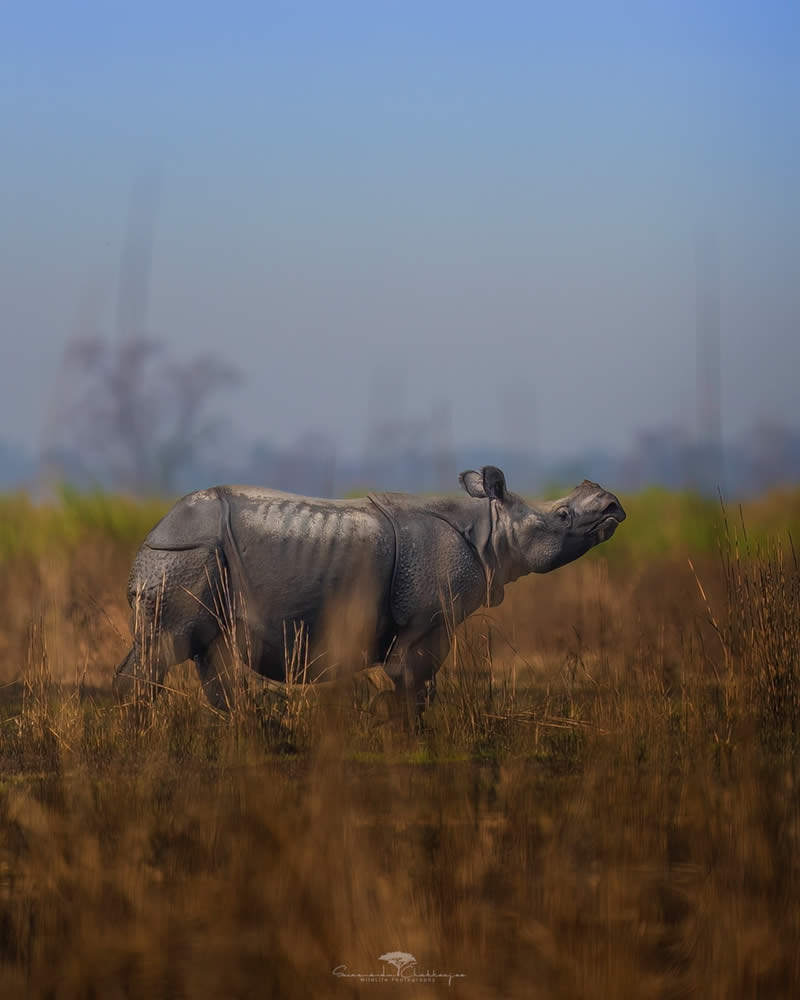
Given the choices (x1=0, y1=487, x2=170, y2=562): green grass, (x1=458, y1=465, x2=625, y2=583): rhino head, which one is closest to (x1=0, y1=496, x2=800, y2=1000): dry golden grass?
(x1=458, y1=465, x2=625, y2=583): rhino head

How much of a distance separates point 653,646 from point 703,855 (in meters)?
3.74

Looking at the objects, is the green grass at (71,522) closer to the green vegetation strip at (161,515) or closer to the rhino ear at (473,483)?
the green vegetation strip at (161,515)

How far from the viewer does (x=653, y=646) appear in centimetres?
792

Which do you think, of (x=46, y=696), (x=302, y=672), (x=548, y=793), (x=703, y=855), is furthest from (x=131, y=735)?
(x=703, y=855)

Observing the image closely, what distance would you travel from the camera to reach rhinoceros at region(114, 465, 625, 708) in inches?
243

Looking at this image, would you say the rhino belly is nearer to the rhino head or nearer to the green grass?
the rhino head

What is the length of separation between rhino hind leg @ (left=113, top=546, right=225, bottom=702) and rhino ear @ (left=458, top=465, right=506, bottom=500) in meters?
1.29

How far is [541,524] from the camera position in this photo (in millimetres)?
6605

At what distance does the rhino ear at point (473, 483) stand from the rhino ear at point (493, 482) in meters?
0.05

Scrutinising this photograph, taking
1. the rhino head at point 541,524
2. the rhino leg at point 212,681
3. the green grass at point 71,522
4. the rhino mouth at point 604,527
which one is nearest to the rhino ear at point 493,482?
the rhino head at point 541,524

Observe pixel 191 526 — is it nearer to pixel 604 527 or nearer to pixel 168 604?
pixel 168 604

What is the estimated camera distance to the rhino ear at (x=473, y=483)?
6.68 metres

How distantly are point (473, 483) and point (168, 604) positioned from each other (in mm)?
1542

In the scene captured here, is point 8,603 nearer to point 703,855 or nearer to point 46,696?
point 46,696
